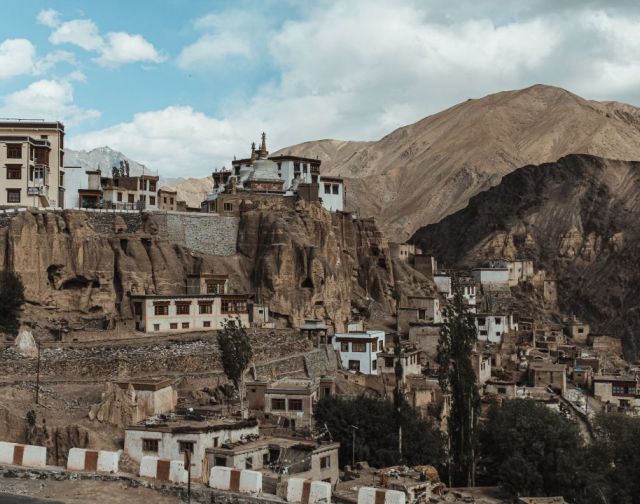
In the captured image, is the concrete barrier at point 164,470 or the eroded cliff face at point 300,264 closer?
the concrete barrier at point 164,470

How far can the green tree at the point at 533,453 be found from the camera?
35.8 m

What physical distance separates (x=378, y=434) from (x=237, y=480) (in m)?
15.3

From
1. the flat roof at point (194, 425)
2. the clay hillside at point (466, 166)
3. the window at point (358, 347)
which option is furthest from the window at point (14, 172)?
the clay hillside at point (466, 166)

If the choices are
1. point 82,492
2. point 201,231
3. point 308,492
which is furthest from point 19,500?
point 201,231

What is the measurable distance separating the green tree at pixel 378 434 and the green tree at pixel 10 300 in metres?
17.4

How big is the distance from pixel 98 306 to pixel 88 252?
3378mm

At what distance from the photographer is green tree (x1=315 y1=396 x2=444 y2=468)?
38.1 metres

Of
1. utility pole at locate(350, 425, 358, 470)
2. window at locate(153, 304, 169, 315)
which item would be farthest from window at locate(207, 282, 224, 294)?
utility pole at locate(350, 425, 358, 470)

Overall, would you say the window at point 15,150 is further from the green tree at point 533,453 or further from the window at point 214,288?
the green tree at point 533,453

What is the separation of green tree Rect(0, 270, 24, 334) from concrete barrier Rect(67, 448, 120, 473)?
21791mm

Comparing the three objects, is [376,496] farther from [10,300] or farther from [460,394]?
[10,300]

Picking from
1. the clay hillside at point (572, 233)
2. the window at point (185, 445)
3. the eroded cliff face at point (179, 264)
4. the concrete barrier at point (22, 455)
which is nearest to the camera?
the concrete barrier at point (22, 455)

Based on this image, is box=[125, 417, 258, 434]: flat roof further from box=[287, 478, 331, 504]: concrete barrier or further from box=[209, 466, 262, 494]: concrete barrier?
box=[287, 478, 331, 504]: concrete barrier

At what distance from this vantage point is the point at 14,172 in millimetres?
54344
